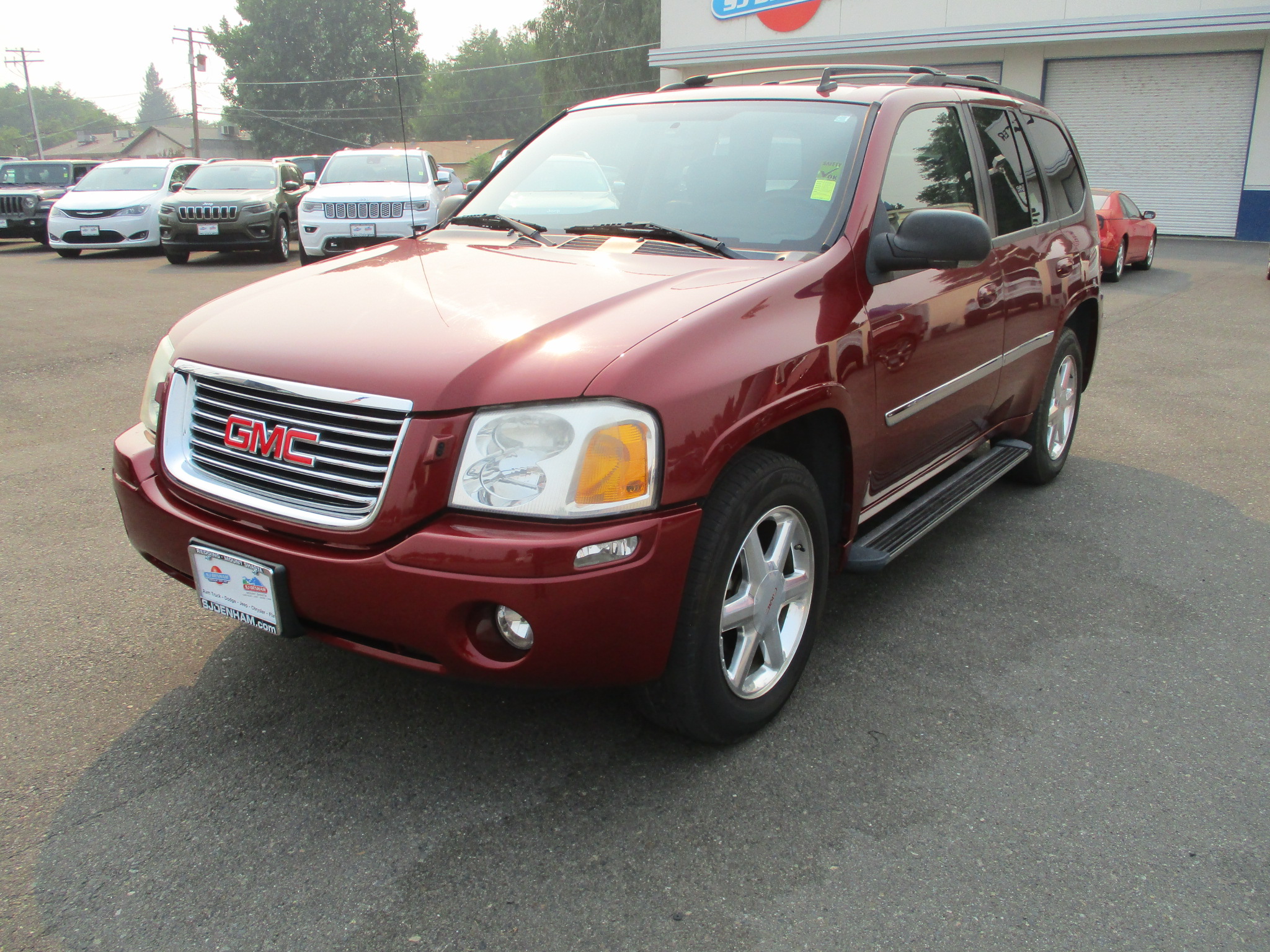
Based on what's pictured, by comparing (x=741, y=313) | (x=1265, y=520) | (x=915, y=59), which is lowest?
(x=1265, y=520)

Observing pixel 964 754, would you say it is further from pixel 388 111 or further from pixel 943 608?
pixel 388 111

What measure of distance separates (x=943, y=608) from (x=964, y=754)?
1.01 meters

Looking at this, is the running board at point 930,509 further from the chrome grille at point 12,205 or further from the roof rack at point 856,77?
the chrome grille at point 12,205

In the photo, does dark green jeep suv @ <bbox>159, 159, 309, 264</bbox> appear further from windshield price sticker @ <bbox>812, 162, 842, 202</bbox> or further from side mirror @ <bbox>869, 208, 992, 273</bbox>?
side mirror @ <bbox>869, 208, 992, 273</bbox>

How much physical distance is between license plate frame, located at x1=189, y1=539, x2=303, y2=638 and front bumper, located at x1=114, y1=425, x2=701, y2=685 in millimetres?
21

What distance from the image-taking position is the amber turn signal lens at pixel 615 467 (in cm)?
223

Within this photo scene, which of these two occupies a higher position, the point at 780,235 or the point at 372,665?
the point at 780,235

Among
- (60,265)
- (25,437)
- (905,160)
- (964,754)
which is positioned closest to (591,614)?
(964,754)

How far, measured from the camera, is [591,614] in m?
2.25

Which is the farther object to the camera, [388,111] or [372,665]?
[388,111]

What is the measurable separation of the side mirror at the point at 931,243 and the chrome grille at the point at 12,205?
67.9ft

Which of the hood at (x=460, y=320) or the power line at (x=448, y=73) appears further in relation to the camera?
the power line at (x=448, y=73)

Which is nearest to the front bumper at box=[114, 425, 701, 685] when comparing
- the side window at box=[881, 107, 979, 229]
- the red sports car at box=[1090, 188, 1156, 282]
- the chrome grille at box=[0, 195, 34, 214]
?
the side window at box=[881, 107, 979, 229]

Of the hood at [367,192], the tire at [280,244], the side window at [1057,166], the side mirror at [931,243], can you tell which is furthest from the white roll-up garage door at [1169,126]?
the side mirror at [931,243]
